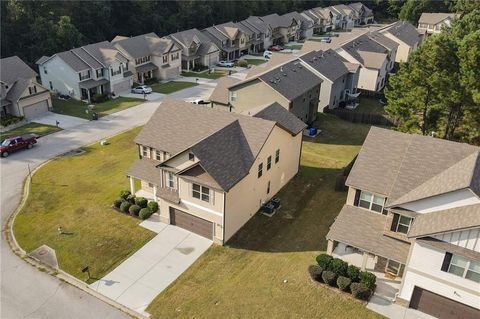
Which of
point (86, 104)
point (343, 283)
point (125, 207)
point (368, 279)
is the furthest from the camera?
point (86, 104)

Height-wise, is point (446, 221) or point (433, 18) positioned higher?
point (433, 18)

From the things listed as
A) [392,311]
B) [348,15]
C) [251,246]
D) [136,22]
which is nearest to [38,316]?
[251,246]

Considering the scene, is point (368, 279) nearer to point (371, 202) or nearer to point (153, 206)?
point (371, 202)

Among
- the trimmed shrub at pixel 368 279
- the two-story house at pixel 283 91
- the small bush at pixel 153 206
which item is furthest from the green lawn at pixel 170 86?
the trimmed shrub at pixel 368 279

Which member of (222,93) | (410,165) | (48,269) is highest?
(410,165)

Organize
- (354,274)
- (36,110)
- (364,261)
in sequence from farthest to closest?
(36,110), (364,261), (354,274)

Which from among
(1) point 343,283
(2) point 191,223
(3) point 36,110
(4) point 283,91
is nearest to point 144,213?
(2) point 191,223

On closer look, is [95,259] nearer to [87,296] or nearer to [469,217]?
[87,296]
